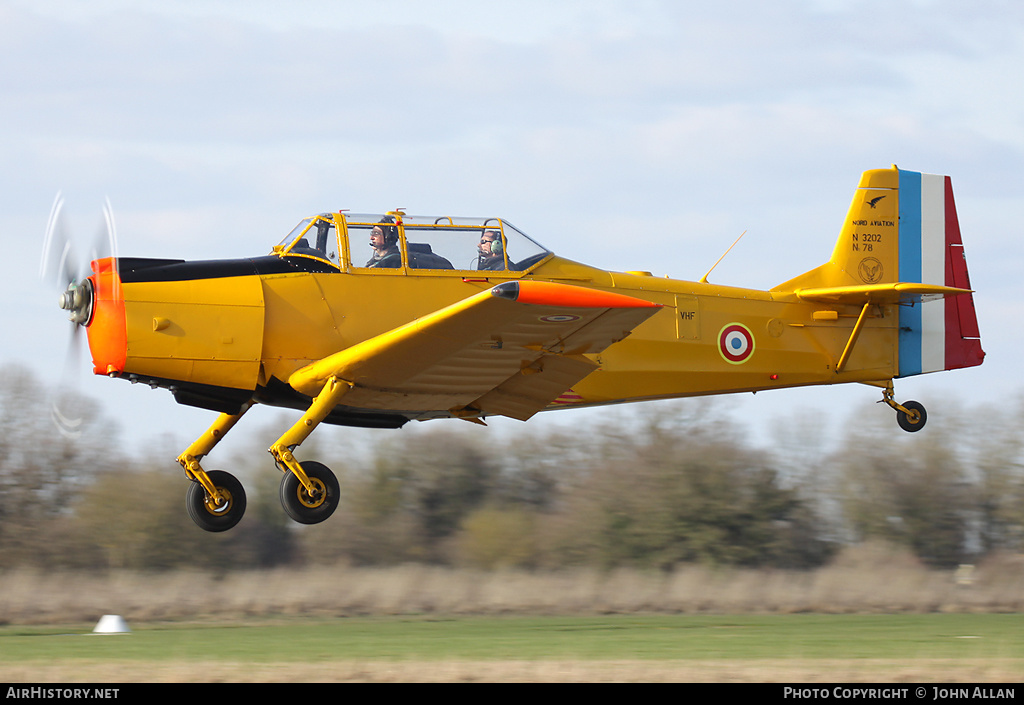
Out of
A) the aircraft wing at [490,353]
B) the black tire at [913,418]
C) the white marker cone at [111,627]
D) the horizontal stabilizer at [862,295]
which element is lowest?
the white marker cone at [111,627]

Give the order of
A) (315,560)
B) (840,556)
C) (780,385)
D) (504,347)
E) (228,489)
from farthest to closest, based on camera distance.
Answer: (840,556), (315,560), (780,385), (228,489), (504,347)

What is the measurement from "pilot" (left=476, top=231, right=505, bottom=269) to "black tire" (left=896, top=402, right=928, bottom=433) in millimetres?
5116

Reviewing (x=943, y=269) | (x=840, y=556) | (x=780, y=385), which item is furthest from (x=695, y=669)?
(x=840, y=556)

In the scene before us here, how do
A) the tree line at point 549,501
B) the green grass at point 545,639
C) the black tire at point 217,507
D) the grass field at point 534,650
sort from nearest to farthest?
the grass field at point 534,650
the green grass at point 545,639
the black tire at point 217,507
the tree line at point 549,501

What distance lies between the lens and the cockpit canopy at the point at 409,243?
Answer: 1016cm

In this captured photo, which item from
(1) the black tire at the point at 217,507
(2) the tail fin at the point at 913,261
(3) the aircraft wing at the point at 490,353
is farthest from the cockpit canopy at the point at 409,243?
(2) the tail fin at the point at 913,261

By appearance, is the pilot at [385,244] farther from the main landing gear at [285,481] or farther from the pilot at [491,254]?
the main landing gear at [285,481]

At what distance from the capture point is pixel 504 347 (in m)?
9.57

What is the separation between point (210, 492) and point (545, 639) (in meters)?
3.63

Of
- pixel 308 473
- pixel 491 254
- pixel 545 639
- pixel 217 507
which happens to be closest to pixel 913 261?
pixel 491 254

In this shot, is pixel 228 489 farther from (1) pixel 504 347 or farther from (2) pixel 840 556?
(2) pixel 840 556

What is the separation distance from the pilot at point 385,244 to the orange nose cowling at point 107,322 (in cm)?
214

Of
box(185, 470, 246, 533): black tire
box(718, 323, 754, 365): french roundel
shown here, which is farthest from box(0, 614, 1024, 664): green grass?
box(718, 323, 754, 365): french roundel
